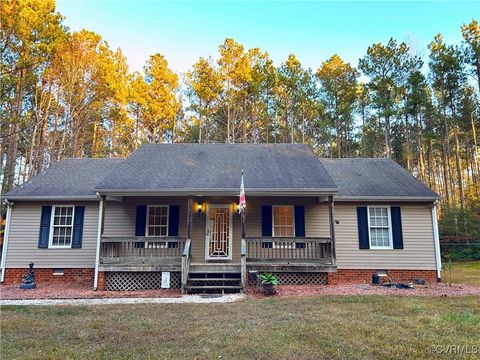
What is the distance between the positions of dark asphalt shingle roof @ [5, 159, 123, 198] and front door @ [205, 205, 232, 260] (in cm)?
394

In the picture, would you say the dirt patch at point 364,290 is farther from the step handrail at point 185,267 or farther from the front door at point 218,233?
the front door at point 218,233

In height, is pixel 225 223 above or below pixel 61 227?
above

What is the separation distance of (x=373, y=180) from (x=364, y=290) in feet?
15.1

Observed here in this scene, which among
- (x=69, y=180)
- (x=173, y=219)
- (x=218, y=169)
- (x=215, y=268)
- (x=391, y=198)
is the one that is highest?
(x=218, y=169)

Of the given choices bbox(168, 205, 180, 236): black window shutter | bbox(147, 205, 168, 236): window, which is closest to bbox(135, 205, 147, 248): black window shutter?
bbox(147, 205, 168, 236): window

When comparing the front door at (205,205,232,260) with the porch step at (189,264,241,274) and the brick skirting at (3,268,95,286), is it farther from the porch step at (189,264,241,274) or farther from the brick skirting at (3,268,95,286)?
the brick skirting at (3,268,95,286)

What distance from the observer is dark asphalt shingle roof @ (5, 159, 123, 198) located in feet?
36.1

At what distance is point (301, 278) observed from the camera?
992 centimetres

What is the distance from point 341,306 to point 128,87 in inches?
796

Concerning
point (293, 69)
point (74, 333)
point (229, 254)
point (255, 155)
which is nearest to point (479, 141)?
point (293, 69)

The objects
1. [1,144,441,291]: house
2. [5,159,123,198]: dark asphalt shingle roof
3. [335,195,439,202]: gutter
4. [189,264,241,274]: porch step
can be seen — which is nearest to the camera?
[189,264,241,274]: porch step

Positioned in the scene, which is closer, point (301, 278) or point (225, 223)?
point (301, 278)

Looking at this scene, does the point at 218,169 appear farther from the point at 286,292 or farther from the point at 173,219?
the point at 286,292

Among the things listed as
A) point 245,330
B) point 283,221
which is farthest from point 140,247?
point 245,330
